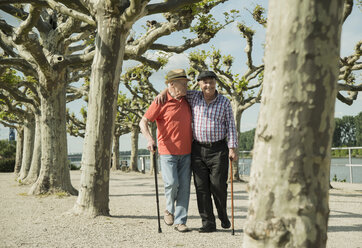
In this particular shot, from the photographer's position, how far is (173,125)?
17.7ft

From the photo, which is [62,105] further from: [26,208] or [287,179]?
[287,179]

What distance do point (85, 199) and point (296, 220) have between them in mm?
4937

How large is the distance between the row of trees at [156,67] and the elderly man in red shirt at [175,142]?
151cm

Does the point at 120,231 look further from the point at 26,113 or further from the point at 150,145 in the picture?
the point at 26,113

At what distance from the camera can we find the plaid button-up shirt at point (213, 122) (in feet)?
17.3

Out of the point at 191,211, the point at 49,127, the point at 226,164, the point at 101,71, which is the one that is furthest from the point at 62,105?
the point at 226,164

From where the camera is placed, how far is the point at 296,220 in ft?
6.85

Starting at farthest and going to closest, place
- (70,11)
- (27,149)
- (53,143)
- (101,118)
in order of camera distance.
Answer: (27,149) < (53,143) < (70,11) < (101,118)

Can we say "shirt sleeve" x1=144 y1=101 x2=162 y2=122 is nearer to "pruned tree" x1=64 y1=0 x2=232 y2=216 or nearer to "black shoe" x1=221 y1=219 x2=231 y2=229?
"pruned tree" x1=64 y1=0 x2=232 y2=216

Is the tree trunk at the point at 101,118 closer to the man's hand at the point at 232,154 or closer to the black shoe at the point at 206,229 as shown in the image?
the black shoe at the point at 206,229

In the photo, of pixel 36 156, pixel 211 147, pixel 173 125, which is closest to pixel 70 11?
pixel 173 125

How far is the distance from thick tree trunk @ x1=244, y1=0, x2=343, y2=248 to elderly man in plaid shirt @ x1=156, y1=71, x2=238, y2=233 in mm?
3094

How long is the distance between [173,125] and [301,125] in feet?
11.2

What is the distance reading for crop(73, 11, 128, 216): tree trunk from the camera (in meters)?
6.44
